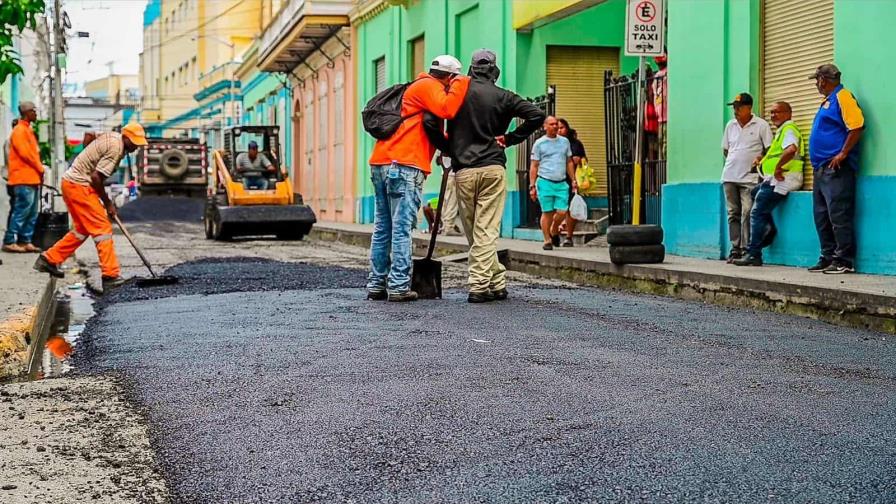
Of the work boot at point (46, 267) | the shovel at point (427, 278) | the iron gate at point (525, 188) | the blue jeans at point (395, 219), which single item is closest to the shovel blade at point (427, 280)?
the shovel at point (427, 278)

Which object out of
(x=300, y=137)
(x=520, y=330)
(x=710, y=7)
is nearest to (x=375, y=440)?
(x=520, y=330)

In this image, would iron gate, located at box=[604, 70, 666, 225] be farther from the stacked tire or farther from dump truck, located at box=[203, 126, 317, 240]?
dump truck, located at box=[203, 126, 317, 240]

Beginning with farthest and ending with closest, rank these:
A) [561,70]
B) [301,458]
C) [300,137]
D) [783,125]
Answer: [300,137], [561,70], [783,125], [301,458]

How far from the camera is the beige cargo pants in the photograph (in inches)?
396

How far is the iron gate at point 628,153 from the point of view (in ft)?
52.8

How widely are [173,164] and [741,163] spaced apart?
37942 mm

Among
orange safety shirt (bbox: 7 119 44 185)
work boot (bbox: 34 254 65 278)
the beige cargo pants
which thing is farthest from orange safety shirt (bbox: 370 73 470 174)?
orange safety shirt (bbox: 7 119 44 185)

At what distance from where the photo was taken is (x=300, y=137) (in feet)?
139

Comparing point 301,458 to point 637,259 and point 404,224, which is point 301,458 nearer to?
point 404,224

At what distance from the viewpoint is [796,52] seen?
12.6 meters

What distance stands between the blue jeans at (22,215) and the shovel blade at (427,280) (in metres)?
8.06

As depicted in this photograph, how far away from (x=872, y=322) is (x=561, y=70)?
41.7 feet

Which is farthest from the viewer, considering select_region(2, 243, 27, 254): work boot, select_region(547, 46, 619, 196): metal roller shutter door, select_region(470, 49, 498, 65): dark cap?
select_region(547, 46, 619, 196): metal roller shutter door

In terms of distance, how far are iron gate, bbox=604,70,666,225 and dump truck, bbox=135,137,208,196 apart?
32.1 metres
